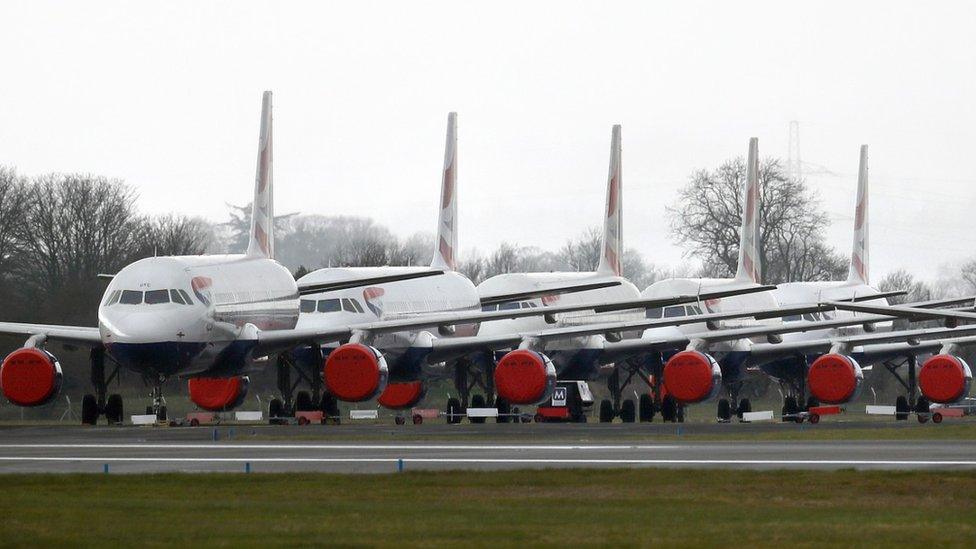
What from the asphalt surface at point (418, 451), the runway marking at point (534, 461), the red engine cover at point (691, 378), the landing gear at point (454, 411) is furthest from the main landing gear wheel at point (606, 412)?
the runway marking at point (534, 461)

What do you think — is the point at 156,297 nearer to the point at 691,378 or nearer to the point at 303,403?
the point at 303,403

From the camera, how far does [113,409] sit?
52.2 m

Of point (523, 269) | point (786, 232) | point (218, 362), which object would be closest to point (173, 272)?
point (218, 362)

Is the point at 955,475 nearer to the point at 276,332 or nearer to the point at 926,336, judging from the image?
the point at 276,332

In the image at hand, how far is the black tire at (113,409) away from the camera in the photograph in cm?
5212

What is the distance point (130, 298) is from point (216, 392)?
25.7 feet

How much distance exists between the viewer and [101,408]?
51.9 meters

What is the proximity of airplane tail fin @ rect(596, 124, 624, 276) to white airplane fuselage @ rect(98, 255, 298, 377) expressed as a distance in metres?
21.7

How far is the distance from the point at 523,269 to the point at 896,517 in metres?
146

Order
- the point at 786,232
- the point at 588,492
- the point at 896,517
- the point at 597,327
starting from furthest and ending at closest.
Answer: the point at 786,232
the point at 597,327
the point at 588,492
the point at 896,517

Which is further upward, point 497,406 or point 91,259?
point 91,259

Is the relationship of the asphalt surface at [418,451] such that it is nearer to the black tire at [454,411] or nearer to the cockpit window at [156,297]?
the cockpit window at [156,297]

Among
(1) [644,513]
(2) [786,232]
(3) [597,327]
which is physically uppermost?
(2) [786,232]

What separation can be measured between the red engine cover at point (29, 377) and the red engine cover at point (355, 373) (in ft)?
23.3
